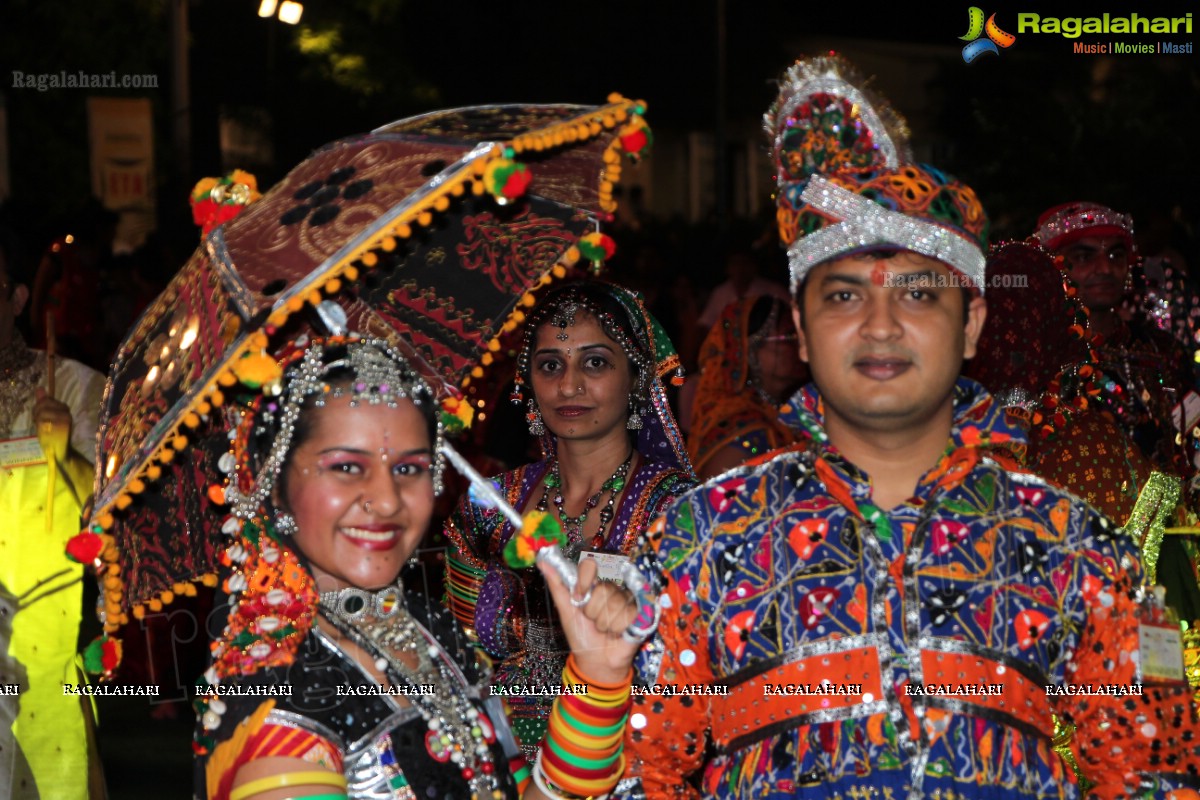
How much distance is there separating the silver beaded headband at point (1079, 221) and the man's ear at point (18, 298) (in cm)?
436

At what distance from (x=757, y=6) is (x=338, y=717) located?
23932mm

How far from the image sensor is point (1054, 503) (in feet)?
8.88

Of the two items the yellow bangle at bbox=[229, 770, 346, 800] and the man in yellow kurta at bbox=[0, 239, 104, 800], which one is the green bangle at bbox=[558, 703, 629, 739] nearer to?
the yellow bangle at bbox=[229, 770, 346, 800]

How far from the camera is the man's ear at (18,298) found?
5.30 m

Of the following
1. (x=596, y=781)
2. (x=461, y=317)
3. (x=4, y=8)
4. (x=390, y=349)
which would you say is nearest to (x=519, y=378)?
(x=461, y=317)

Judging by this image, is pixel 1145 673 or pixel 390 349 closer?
pixel 1145 673

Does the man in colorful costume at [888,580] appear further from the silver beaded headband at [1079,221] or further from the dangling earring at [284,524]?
the silver beaded headband at [1079,221]

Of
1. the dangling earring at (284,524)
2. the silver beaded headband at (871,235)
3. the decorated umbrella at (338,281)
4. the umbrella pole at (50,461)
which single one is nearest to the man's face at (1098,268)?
the decorated umbrella at (338,281)

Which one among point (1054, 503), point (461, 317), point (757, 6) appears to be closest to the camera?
point (1054, 503)

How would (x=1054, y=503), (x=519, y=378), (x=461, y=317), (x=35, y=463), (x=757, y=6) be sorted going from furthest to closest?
(x=757, y=6) < (x=35, y=463) < (x=519, y=378) < (x=461, y=317) < (x=1054, y=503)

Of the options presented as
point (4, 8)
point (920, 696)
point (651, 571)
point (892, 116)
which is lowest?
point (920, 696)

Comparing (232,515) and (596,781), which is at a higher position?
(232,515)

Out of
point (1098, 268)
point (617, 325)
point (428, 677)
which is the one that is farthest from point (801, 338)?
point (1098, 268)

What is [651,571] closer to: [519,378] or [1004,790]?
[1004,790]
